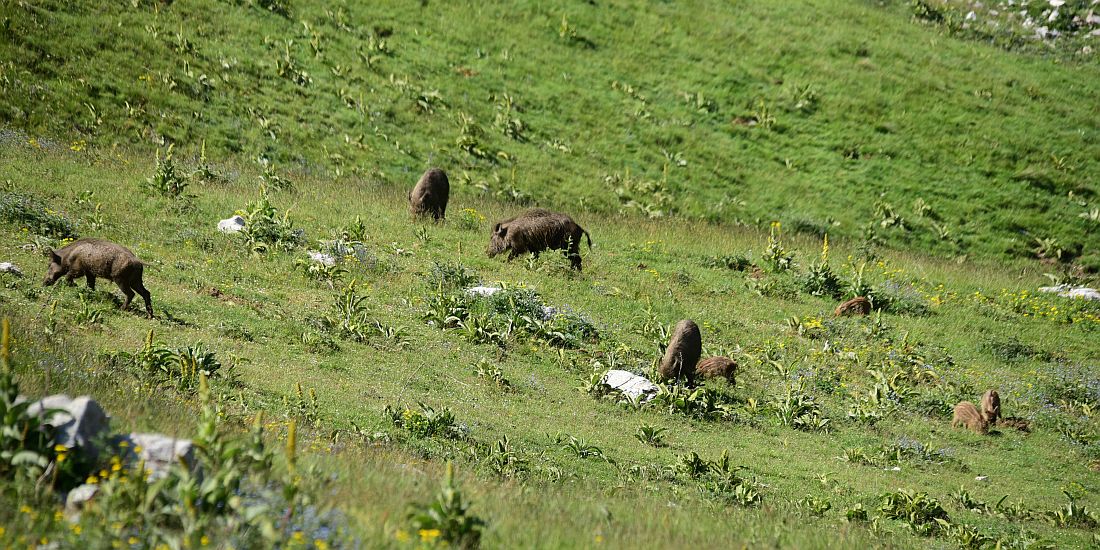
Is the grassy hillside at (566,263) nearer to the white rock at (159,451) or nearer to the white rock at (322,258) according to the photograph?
the white rock at (159,451)

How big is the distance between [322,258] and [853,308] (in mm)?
13527

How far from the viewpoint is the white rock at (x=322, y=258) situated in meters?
19.6

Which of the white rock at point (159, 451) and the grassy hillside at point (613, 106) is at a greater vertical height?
the white rock at point (159, 451)

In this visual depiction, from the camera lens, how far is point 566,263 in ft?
73.6

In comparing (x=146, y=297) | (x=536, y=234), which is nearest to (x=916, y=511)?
(x=536, y=234)

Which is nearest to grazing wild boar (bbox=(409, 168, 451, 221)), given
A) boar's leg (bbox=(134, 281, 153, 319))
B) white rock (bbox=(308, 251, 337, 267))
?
white rock (bbox=(308, 251, 337, 267))

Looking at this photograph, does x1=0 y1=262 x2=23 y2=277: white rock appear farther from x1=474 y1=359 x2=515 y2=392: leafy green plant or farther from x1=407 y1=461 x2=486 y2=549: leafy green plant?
x1=407 y1=461 x2=486 y2=549: leafy green plant

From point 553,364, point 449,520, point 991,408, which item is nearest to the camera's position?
point 449,520

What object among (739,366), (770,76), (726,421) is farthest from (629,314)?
(770,76)

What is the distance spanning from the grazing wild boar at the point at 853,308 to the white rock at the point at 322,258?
42.0 ft

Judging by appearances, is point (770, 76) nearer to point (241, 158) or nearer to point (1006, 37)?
point (1006, 37)

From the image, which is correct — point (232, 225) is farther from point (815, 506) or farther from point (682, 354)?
point (815, 506)

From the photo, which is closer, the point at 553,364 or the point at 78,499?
the point at 78,499

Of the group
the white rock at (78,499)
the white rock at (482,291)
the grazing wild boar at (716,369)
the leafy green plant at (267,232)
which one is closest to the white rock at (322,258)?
the leafy green plant at (267,232)
